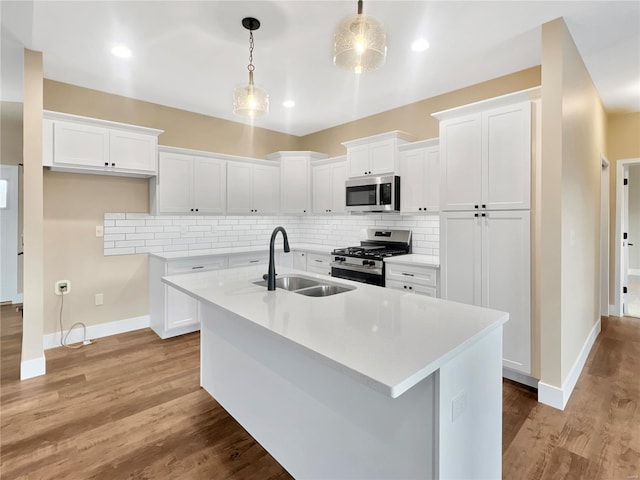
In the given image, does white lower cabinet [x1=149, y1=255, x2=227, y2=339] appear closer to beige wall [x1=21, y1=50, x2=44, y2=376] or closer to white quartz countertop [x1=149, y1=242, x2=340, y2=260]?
white quartz countertop [x1=149, y1=242, x2=340, y2=260]

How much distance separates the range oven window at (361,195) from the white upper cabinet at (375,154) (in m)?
0.19

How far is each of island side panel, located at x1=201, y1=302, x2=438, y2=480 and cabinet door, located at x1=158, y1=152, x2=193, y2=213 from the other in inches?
87.7

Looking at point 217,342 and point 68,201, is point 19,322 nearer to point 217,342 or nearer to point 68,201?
point 68,201

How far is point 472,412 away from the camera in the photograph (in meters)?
1.30

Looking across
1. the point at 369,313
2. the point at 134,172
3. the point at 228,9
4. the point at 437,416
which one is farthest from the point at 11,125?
the point at 437,416

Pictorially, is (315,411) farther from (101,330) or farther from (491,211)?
(101,330)

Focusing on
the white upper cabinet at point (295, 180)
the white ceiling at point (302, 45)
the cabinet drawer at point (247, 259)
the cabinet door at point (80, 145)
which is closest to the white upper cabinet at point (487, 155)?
the white ceiling at point (302, 45)

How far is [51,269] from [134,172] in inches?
52.9

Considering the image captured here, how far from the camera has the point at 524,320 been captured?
8.69 feet

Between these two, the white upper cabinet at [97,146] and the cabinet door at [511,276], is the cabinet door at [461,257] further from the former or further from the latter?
the white upper cabinet at [97,146]

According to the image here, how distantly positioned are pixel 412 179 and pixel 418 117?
2.94ft

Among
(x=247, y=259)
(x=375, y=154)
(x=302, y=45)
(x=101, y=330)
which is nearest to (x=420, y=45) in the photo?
(x=302, y=45)

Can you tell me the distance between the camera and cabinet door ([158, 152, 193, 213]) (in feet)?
13.0

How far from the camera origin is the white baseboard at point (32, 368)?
2.83 m
